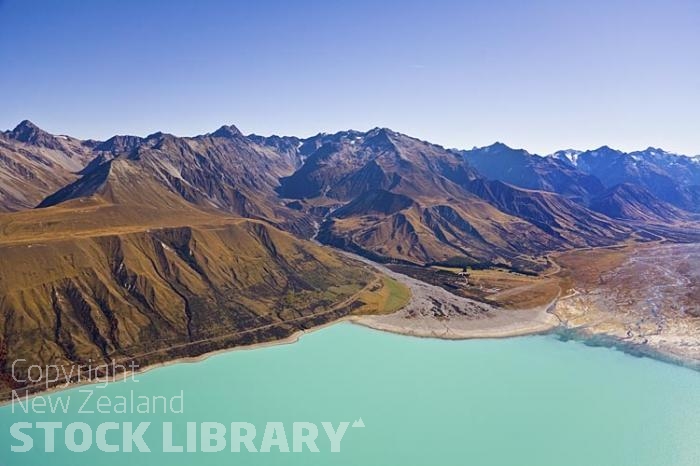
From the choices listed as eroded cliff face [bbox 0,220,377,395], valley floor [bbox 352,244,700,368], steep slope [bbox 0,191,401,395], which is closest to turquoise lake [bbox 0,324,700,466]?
valley floor [bbox 352,244,700,368]

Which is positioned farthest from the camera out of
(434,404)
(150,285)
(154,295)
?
(150,285)

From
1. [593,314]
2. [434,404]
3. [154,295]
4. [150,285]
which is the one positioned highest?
[150,285]

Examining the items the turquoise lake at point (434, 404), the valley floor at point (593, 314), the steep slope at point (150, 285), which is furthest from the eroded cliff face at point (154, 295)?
the valley floor at point (593, 314)

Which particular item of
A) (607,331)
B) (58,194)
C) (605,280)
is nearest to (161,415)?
(607,331)

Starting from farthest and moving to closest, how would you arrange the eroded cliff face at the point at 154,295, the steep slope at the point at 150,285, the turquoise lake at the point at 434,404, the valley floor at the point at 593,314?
the valley floor at the point at 593,314
the steep slope at the point at 150,285
the eroded cliff face at the point at 154,295
the turquoise lake at the point at 434,404

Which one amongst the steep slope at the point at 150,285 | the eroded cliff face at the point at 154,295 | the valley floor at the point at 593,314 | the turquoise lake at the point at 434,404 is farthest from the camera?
the valley floor at the point at 593,314

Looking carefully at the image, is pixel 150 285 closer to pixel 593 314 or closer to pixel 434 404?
pixel 434 404

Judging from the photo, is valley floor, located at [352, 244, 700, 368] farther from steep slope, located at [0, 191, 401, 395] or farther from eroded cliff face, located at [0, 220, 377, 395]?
eroded cliff face, located at [0, 220, 377, 395]

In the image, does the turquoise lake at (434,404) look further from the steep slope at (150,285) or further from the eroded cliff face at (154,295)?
the steep slope at (150,285)

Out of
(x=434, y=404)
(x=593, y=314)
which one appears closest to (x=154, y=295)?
(x=434, y=404)
